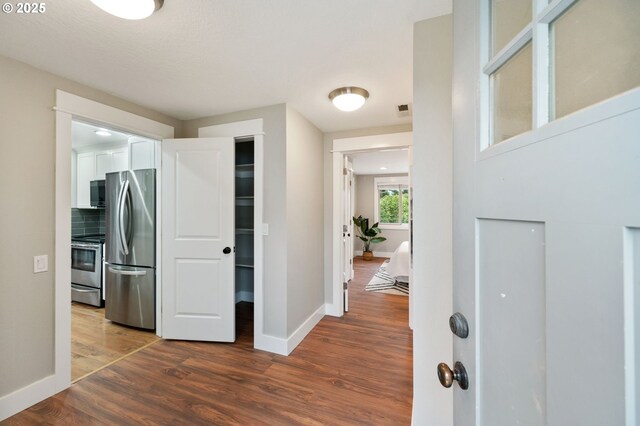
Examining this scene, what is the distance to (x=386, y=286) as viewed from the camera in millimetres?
4621

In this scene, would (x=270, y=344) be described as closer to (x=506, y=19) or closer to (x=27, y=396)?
(x=27, y=396)

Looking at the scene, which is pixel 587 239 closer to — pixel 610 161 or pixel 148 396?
pixel 610 161

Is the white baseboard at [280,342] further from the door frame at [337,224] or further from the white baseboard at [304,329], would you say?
the door frame at [337,224]

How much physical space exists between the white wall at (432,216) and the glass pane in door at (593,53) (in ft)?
2.84

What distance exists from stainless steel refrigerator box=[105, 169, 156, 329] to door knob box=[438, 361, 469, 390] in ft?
9.74

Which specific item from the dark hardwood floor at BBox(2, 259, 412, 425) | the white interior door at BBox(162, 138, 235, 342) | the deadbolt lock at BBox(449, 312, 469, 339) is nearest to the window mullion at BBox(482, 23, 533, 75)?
the deadbolt lock at BBox(449, 312, 469, 339)

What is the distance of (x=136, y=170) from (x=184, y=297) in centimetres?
150

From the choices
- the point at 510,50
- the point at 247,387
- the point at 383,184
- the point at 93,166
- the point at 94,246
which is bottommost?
the point at 247,387

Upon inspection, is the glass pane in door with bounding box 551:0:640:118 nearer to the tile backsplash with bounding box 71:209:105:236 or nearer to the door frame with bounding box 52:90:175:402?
the door frame with bounding box 52:90:175:402

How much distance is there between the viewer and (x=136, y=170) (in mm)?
2836

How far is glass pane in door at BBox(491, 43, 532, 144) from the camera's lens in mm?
495

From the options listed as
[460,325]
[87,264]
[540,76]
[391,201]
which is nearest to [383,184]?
[391,201]

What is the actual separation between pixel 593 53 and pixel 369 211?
292 inches

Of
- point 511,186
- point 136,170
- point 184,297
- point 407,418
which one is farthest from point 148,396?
point 511,186
